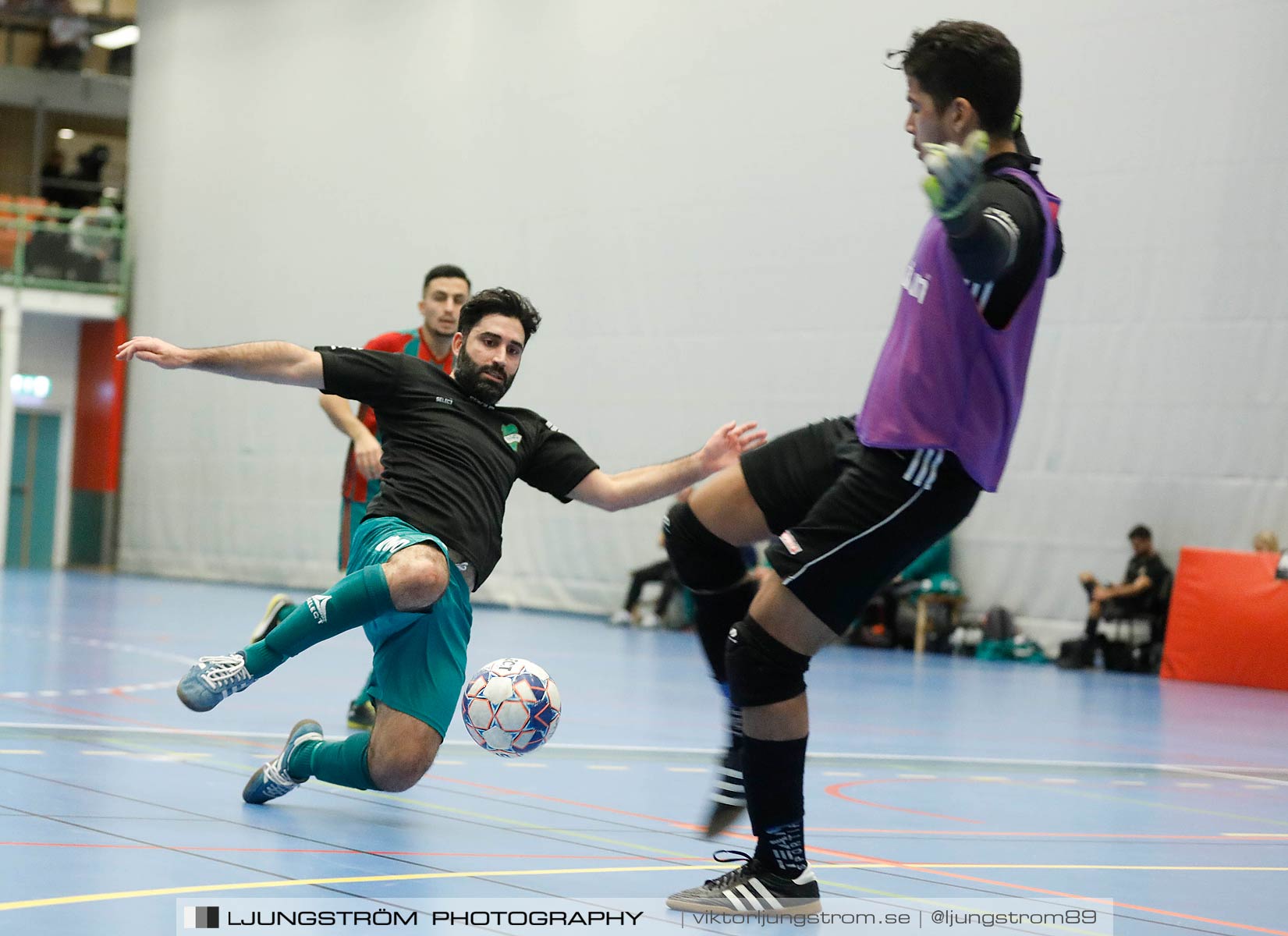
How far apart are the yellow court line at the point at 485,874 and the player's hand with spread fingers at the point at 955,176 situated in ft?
6.75

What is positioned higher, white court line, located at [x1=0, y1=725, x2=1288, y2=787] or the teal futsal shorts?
the teal futsal shorts

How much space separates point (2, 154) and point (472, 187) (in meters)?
17.1

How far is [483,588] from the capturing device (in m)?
23.4

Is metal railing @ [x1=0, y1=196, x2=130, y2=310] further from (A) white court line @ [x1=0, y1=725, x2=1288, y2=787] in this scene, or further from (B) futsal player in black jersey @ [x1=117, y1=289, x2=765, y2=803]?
(B) futsal player in black jersey @ [x1=117, y1=289, x2=765, y2=803]

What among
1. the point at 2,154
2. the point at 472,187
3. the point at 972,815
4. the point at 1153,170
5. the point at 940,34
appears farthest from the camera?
the point at 2,154

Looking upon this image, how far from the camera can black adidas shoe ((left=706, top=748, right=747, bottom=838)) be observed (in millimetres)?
4445

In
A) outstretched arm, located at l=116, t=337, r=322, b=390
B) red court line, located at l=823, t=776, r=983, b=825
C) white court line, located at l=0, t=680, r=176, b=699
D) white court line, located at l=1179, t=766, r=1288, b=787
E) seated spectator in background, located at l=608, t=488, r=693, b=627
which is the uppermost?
outstretched arm, located at l=116, t=337, r=322, b=390

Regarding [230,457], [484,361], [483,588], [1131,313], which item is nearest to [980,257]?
[484,361]

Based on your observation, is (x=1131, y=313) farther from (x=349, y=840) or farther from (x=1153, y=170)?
(x=349, y=840)

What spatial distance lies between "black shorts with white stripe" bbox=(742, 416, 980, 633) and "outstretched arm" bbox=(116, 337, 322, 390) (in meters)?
1.76

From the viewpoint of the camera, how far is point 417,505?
5219mm

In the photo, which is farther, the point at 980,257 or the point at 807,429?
the point at 807,429

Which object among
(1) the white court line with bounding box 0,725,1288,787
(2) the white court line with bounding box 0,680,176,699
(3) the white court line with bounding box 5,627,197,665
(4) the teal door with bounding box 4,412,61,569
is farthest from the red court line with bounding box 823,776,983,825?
(4) the teal door with bounding box 4,412,61,569

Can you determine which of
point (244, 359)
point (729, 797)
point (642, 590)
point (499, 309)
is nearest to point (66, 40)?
point (642, 590)
